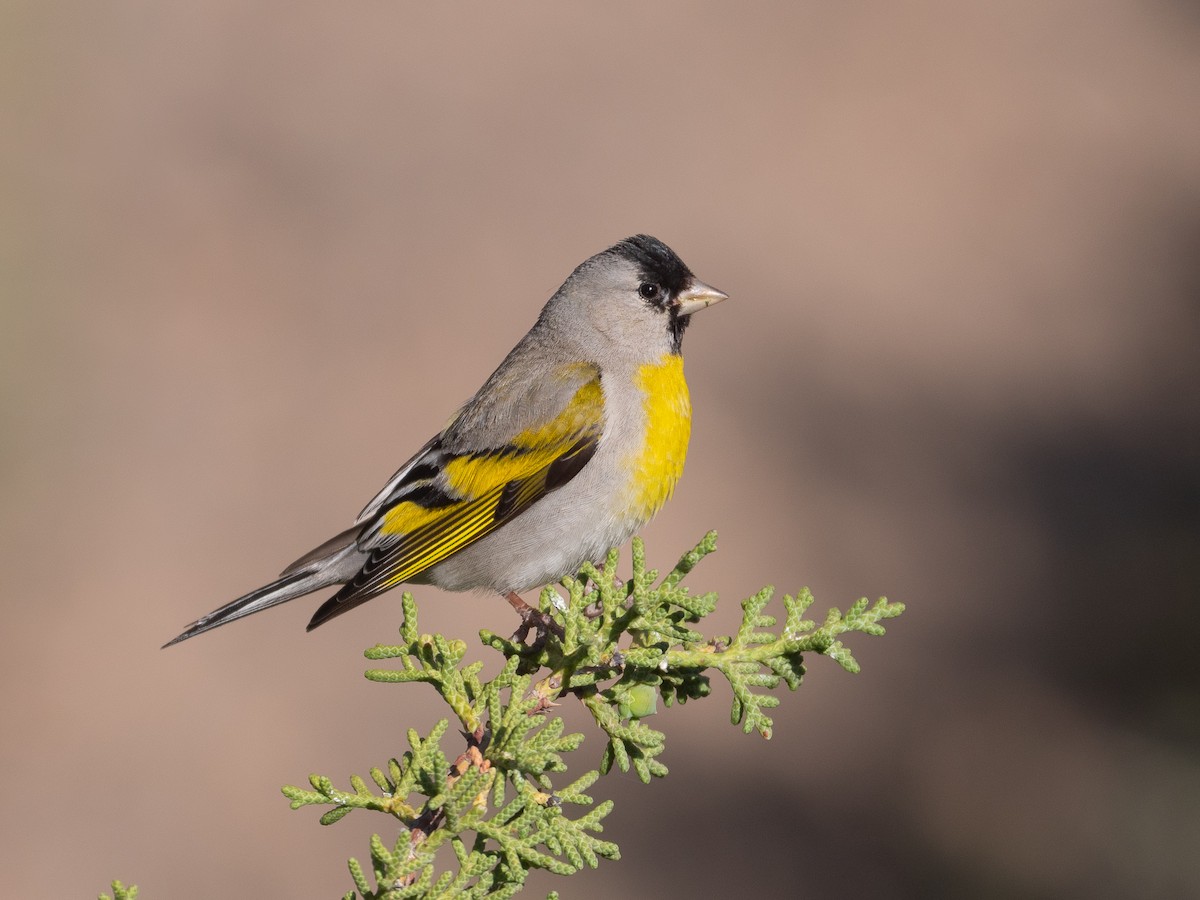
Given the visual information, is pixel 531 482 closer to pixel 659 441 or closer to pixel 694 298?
pixel 659 441

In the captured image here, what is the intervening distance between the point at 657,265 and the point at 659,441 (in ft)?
2.47

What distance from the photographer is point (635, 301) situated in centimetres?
458

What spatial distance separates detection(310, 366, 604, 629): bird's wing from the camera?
13.6ft

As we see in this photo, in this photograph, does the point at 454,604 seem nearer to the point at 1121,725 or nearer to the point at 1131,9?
the point at 1121,725

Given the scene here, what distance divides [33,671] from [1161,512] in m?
6.86

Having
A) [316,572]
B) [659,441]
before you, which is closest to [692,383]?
[659,441]

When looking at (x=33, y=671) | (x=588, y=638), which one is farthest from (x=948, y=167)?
(x=588, y=638)

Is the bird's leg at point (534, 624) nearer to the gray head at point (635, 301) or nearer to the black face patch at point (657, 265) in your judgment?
the gray head at point (635, 301)

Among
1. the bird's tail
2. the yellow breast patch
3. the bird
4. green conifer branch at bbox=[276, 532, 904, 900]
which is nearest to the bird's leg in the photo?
the bird

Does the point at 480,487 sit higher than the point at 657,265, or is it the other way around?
the point at 657,265

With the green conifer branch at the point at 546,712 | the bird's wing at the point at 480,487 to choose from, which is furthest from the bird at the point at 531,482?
the green conifer branch at the point at 546,712

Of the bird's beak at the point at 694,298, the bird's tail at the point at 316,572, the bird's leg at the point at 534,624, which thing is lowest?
the bird's leg at the point at 534,624

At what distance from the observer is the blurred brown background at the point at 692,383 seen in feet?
22.4

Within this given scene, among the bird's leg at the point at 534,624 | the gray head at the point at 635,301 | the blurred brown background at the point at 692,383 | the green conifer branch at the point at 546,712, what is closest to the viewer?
the green conifer branch at the point at 546,712
